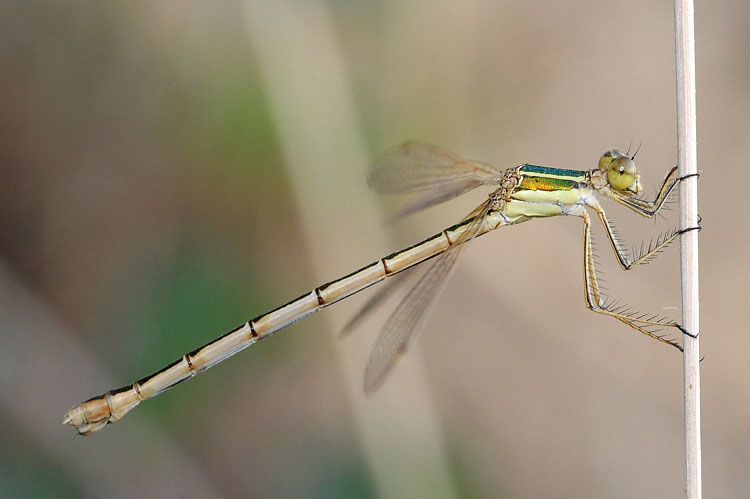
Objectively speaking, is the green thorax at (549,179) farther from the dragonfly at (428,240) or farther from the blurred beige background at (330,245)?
the blurred beige background at (330,245)

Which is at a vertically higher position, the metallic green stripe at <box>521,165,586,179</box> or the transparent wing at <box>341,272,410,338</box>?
the metallic green stripe at <box>521,165,586,179</box>

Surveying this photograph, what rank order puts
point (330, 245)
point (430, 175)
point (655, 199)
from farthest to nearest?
point (330, 245) < point (430, 175) < point (655, 199)

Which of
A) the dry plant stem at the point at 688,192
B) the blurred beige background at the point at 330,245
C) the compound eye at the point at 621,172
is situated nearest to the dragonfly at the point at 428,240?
the compound eye at the point at 621,172

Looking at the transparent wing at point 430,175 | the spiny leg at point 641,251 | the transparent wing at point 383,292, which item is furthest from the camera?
the transparent wing at point 383,292

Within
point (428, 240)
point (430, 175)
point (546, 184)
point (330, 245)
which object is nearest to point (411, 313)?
point (428, 240)

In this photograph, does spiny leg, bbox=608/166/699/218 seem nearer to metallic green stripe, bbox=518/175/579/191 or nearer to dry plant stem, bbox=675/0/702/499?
dry plant stem, bbox=675/0/702/499

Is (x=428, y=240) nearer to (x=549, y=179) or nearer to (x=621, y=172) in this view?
(x=549, y=179)

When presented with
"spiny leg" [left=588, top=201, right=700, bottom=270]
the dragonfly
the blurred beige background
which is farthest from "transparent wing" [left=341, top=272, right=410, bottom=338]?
"spiny leg" [left=588, top=201, right=700, bottom=270]
